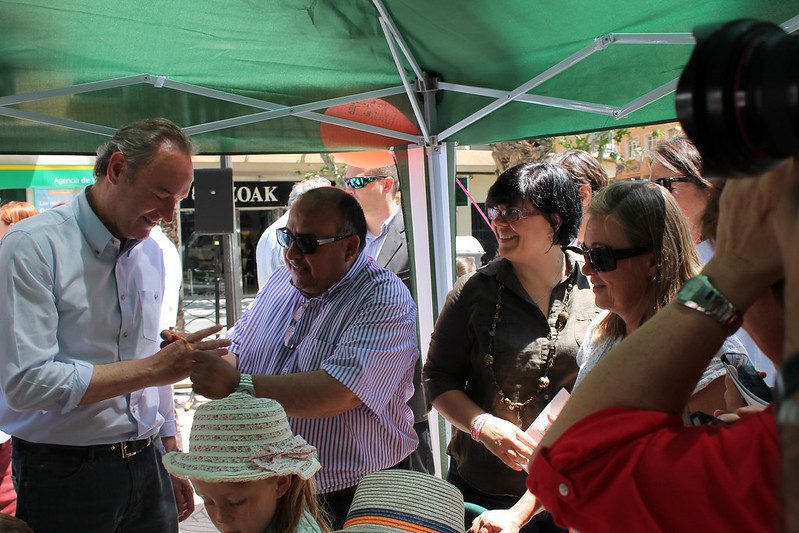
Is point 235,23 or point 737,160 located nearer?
point 737,160

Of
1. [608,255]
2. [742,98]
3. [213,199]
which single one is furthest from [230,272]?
[742,98]

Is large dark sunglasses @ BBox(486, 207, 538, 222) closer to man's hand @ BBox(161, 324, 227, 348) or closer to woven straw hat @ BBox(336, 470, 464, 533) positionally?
man's hand @ BBox(161, 324, 227, 348)

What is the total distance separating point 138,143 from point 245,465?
1.23 m

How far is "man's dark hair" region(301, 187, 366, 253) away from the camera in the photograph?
2.66 metres

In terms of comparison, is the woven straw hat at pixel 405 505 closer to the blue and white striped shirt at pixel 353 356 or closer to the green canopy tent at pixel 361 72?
the blue and white striped shirt at pixel 353 356

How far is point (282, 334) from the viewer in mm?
2697

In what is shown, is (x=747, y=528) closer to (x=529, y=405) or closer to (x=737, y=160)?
(x=737, y=160)

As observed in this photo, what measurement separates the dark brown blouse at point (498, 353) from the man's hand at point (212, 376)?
30.2 inches

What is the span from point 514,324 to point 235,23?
161 centimetres

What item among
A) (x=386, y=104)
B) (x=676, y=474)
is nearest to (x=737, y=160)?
(x=676, y=474)

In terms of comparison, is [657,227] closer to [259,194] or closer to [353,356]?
[353,356]

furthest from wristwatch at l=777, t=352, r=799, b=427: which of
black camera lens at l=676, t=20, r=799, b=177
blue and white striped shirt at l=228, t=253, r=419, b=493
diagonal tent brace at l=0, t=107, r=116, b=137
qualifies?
diagonal tent brace at l=0, t=107, r=116, b=137

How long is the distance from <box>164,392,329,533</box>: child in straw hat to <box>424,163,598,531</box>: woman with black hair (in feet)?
2.54

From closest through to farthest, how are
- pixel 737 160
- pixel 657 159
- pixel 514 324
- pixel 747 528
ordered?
1. pixel 737 160
2. pixel 747 528
3. pixel 514 324
4. pixel 657 159
